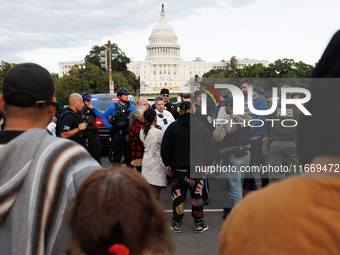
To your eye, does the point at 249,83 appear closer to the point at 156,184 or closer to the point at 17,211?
the point at 156,184

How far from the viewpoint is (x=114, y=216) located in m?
1.29

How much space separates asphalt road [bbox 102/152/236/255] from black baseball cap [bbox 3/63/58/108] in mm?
3583

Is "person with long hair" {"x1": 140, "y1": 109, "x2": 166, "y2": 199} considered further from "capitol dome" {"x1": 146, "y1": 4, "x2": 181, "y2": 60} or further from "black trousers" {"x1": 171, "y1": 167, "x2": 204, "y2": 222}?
"capitol dome" {"x1": 146, "y1": 4, "x2": 181, "y2": 60}

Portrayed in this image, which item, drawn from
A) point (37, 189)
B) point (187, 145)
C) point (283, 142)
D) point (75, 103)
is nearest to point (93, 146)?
point (75, 103)

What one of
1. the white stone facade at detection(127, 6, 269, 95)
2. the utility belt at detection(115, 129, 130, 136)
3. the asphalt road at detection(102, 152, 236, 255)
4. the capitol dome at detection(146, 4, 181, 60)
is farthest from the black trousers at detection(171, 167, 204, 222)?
the capitol dome at detection(146, 4, 181, 60)

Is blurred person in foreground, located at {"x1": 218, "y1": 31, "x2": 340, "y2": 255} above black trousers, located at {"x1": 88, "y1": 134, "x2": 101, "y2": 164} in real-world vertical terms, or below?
above

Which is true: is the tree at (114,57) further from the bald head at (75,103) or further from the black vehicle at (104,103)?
the bald head at (75,103)

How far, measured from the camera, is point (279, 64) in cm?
6169

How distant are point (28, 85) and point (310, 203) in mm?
1408

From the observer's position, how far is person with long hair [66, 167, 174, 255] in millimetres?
1294

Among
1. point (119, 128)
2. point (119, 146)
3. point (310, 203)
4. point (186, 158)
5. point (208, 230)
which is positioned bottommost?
point (208, 230)

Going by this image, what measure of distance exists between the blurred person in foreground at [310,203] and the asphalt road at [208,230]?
3.97 metres

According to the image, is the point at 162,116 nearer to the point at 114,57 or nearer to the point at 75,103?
the point at 75,103

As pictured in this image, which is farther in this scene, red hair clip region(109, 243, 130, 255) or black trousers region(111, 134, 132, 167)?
black trousers region(111, 134, 132, 167)
